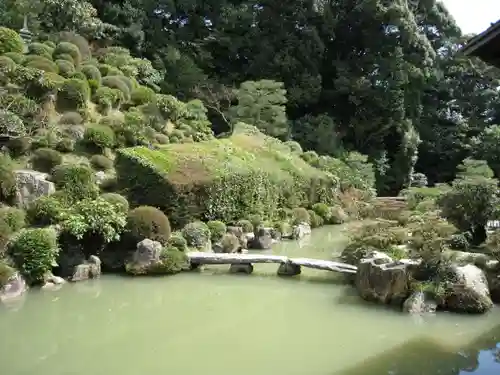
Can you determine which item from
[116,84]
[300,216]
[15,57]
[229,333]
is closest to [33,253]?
[229,333]

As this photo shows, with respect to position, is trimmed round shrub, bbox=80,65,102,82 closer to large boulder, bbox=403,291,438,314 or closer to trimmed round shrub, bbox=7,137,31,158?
trimmed round shrub, bbox=7,137,31,158

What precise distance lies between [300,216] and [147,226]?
7023 mm

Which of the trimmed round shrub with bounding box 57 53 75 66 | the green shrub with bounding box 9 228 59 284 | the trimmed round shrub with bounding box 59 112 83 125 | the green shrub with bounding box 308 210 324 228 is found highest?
the trimmed round shrub with bounding box 57 53 75 66

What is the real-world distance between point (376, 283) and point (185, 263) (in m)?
4.08

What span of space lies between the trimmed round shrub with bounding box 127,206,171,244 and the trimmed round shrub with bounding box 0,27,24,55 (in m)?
8.12

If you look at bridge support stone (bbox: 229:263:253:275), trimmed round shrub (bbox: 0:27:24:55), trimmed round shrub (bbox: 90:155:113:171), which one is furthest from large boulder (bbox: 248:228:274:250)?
trimmed round shrub (bbox: 0:27:24:55)

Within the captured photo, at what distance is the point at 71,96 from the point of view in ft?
49.1

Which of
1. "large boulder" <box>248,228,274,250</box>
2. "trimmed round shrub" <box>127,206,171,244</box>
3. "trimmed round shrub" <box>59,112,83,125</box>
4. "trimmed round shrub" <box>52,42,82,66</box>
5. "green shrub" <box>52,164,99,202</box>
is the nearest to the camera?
"trimmed round shrub" <box>127,206,171,244</box>

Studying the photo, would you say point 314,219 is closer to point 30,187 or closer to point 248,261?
point 248,261

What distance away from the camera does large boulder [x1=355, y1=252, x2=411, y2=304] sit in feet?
27.9

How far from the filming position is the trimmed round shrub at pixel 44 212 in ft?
34.5

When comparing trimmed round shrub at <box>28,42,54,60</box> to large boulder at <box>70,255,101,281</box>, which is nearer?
large boulder at <box>70,255,101,281</box>

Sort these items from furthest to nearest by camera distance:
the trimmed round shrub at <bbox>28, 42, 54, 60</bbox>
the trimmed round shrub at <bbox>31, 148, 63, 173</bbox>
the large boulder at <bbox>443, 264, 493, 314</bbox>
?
the trimmed round shrub at <bbox>28, 42, 54, 60</bbox> → the trimmed round shrub at <bbox>31, 148, 63, 173</bbox> → the large boulder at <bbox>443, 264, 493, 314</bbox>

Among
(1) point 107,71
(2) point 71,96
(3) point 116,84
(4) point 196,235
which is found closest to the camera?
(4) point 196,235
